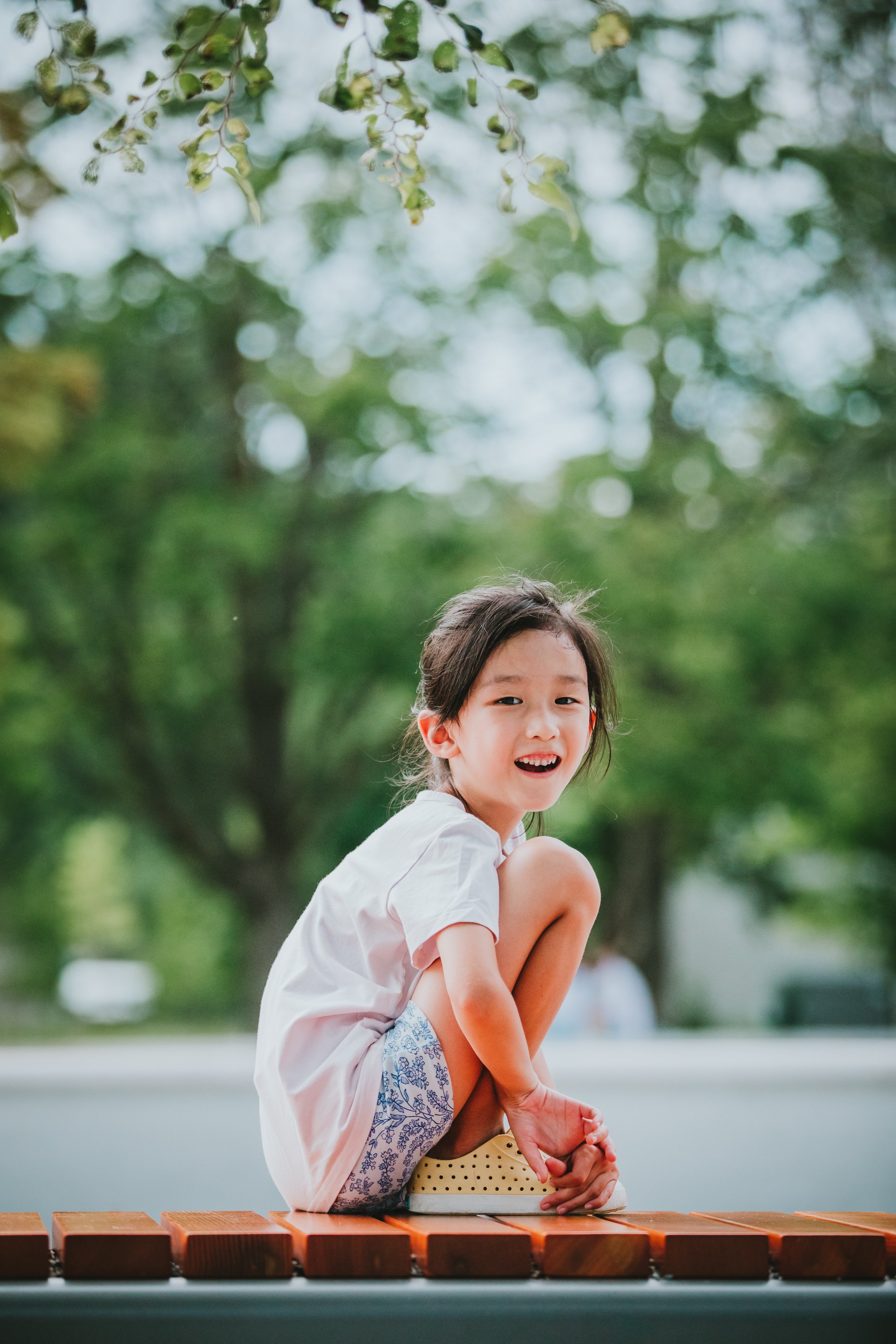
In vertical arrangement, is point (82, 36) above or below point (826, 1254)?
above

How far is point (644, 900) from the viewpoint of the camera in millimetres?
12508

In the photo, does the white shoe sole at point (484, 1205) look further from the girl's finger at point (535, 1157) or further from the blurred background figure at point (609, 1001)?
the blurred background figure at point (609, 1001)

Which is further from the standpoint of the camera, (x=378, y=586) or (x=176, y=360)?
(x=176, y=360)

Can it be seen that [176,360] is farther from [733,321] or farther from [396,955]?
[396,955]

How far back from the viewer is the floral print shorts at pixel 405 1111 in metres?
1.68

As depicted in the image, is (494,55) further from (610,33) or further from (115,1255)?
(115,1255)

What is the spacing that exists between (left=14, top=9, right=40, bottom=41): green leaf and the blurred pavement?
243 centimetres

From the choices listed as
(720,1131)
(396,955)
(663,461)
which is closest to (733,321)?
(663,461)

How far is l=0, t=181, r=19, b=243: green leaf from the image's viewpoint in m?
1.58

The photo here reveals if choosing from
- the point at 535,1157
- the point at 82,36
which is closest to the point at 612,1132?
the point at 535,1157

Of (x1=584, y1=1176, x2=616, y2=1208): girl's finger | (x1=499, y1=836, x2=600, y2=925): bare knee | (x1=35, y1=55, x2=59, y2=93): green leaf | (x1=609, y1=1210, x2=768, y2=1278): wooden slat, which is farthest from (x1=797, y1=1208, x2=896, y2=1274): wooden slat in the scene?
(x1=35, y1=55, x2=59, y2=93): green leaf

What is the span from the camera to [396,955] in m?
1.82

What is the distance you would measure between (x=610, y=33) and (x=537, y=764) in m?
0.91

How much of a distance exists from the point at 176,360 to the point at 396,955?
9.74m
